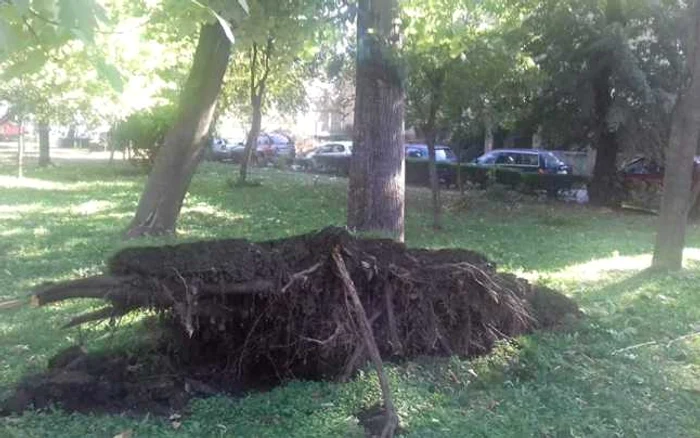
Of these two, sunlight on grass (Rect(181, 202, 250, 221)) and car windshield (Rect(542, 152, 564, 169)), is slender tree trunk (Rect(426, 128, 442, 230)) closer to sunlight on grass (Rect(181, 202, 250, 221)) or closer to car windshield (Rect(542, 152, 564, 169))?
sunlight on grass (Rect(181, 202, 250, 221))

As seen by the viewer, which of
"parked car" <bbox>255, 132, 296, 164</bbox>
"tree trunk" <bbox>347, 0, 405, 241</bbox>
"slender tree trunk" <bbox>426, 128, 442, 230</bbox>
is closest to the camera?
"tree trunk" <bbox>347, 0, 405, 241</bbox>

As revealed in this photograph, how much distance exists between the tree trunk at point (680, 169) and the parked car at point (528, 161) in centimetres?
1773

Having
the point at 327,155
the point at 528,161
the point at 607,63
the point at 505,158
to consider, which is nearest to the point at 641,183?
the point at 607,63

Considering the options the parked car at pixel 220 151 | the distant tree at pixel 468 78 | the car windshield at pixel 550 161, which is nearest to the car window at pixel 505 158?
the car windshield at pixel 550 161

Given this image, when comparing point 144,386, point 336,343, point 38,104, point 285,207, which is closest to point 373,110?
point 336,343

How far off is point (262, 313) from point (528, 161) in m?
24.3

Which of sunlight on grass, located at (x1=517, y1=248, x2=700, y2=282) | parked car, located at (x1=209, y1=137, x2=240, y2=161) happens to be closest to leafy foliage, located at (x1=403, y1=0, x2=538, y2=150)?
sunlight on grass, located at (x1=517, y1=248, x2=700, y2=282)

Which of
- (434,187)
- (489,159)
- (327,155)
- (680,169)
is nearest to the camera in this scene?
(680,169)

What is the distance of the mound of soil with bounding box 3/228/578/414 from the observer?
477cm

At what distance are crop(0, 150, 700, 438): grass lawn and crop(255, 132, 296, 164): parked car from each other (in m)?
25.4

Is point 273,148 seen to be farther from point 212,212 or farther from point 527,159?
point 212,212

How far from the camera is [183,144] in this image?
425 inches

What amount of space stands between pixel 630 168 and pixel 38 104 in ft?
59.6

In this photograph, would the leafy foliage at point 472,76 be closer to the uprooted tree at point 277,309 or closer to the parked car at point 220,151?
the uprooted tree at point 277,309
